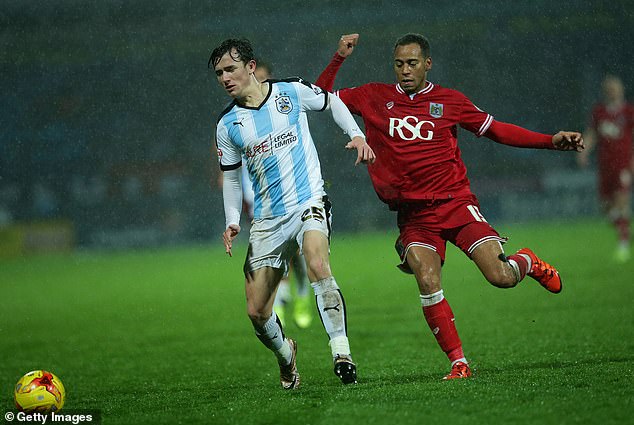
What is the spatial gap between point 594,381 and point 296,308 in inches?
166

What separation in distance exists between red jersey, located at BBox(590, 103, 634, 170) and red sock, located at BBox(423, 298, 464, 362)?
8.70 metres

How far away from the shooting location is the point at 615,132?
13953 millimetres

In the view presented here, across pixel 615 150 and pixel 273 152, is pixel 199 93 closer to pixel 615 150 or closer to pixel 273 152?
pixel 615 150

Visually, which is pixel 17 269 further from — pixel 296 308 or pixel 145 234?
pixel 296 308

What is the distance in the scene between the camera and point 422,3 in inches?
496

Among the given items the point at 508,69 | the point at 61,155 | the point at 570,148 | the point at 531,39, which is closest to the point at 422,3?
the point at 531,39

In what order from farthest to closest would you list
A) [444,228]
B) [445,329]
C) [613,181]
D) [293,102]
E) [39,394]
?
1. [613,181]
2. [444,228]
3. [293,102]
4. [445,329]
5. [39,394]

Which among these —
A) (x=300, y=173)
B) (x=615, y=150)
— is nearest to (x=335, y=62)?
(x=300, y=173)

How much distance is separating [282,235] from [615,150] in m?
9.59

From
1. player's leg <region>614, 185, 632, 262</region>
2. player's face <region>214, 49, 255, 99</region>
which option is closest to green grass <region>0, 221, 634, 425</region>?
player's leg <region>614, 185, 632, 262</region>

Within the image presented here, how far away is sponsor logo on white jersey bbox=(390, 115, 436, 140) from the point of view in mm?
6203

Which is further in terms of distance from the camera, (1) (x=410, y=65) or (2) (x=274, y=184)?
(1) (x=410, y=65)

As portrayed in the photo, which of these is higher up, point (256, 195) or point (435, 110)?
point (435, 110)

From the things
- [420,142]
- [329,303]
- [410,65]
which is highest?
[410,65]
